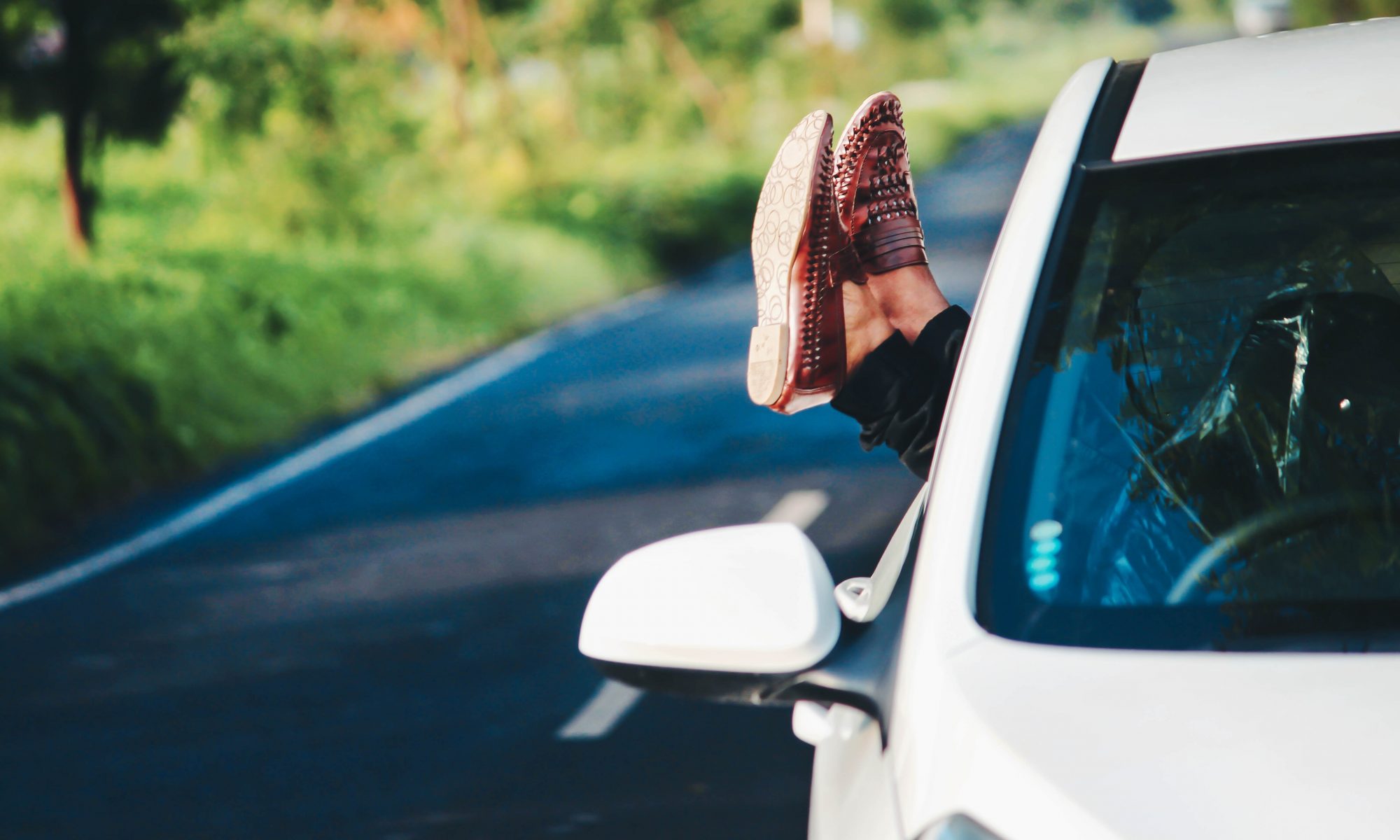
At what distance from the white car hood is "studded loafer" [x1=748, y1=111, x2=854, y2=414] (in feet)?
3.66

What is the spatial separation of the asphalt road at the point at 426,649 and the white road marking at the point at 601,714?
0.6 inches

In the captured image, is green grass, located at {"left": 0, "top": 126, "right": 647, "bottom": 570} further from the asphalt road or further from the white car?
the white car

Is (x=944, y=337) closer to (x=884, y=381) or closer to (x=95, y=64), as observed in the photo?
(x=884, y=381)

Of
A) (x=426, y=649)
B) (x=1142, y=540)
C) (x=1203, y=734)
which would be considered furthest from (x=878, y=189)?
(x=426, y=649)

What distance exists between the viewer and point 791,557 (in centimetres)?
191

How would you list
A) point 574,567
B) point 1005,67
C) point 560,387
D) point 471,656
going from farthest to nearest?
point 1005,67 < point 560,387 < point 574,567 < point 471,656

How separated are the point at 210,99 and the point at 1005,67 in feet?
257

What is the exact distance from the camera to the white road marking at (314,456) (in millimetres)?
8836

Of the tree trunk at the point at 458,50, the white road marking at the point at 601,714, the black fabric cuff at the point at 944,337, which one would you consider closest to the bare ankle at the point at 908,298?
the black fabric cuff at the point at 944,337

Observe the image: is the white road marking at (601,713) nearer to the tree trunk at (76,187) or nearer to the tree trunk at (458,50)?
the tree trunk at (76,187)

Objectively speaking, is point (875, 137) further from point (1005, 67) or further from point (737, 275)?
point (1005, 67)

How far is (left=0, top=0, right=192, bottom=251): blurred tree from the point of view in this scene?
594 inches

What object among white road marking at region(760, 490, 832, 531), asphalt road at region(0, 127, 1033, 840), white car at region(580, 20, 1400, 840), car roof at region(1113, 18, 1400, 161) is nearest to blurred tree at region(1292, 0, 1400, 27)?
asphalt road at region(0, 127, 1033, 840)

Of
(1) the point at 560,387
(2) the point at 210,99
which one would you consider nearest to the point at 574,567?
(1) the point at 560,387
